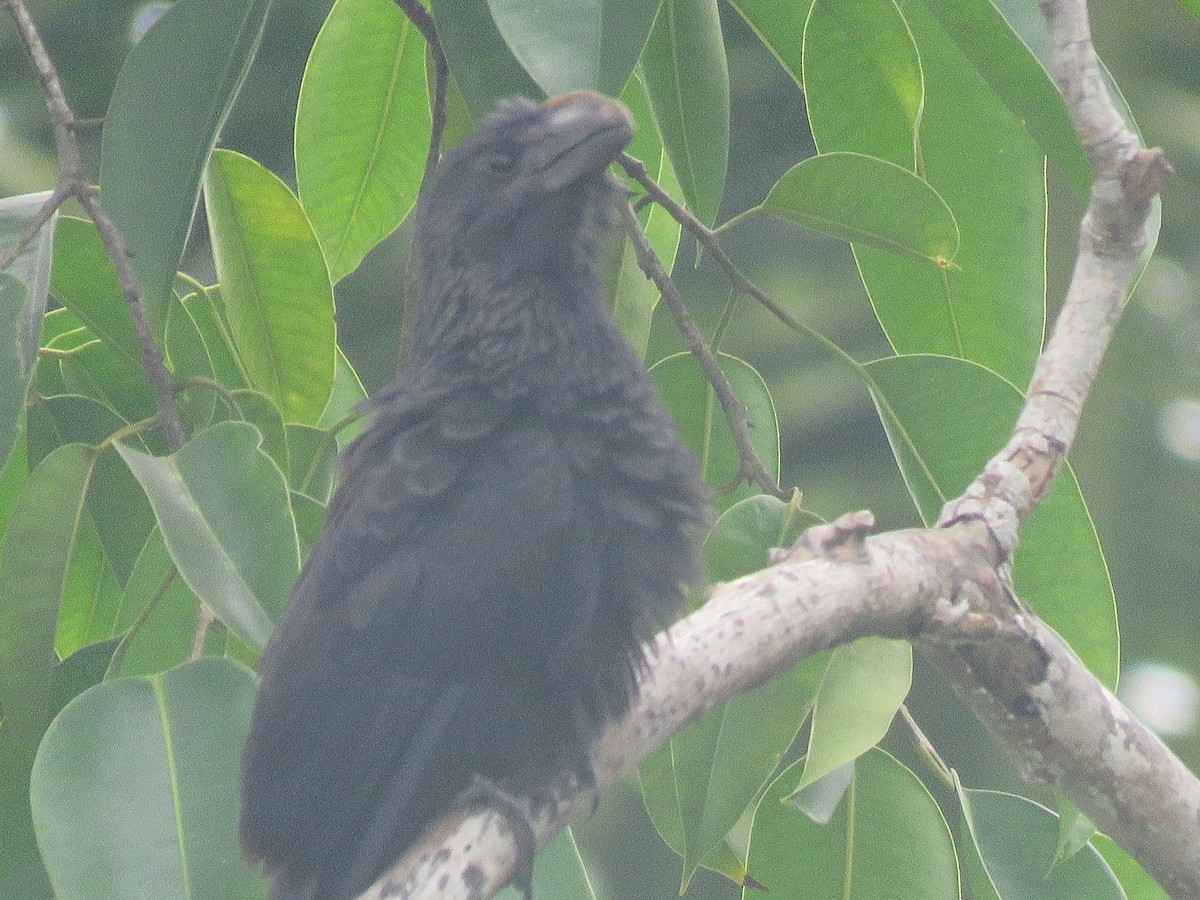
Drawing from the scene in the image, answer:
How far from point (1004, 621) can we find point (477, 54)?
38.7 inches

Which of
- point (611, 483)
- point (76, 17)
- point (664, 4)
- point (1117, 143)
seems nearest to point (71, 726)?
point (611, 483)

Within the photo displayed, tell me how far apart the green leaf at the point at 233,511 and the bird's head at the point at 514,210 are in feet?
1.79

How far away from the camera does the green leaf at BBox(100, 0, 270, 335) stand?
194 cm

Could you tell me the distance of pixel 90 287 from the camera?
6.79 feet

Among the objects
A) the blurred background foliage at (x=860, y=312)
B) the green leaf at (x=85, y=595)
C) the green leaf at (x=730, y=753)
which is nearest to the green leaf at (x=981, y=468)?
the green leaf at (x=730, y=753)

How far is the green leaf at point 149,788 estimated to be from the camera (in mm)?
1496

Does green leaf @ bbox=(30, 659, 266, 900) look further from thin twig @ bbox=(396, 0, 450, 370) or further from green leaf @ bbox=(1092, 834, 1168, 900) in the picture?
green leaf @ bbox=(1092, 834, 1168, 900)

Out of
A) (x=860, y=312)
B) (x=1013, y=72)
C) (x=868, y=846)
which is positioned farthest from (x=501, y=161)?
→ (x=860, y=312)

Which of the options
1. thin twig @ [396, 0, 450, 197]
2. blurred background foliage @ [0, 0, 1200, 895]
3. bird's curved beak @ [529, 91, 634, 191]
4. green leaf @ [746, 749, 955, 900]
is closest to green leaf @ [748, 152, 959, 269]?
bird's curved beak @ [529, 91, 634, 191]

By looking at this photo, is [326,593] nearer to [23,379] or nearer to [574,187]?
[23,379]

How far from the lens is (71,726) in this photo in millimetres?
1579

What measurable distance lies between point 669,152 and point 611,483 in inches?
18.1

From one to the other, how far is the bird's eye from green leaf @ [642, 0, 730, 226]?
9.6 inches

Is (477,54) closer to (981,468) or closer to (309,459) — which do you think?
(309,459)
